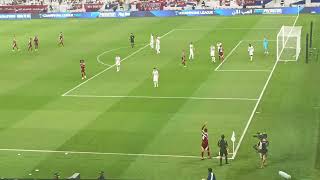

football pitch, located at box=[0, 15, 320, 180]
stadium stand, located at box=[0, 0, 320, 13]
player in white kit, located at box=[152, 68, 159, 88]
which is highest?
stadium stand, located at box=[0, 0, 320, 13]

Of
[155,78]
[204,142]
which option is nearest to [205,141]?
[204,142]

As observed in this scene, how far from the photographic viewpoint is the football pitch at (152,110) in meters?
26.2

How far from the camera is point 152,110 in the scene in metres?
34.4

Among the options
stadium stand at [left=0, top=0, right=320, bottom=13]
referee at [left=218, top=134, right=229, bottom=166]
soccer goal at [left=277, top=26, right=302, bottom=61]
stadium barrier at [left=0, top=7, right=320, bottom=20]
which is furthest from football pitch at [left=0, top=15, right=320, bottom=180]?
stadium stand at [left=0, top=0, right=320, bottom=13]

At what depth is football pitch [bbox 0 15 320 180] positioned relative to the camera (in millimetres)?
26219

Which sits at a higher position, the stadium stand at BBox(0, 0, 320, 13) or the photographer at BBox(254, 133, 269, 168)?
the stadium stand at BBox(0, 0, 320, 13)

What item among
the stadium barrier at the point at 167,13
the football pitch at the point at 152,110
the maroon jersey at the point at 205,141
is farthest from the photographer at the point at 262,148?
the stadium barrier at the point at 167,13

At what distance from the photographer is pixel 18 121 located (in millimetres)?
33312

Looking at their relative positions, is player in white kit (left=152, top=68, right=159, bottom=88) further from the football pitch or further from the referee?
the referee

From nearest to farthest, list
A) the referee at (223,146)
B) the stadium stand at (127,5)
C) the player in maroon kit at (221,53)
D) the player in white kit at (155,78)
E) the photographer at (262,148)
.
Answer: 1. the photographer at (262,148)
2. the referee at (223,146)
3. the player in white kit at (155,78)
4. the player in maroon kit at (221,53)
5. the stadium stand at (127,5)

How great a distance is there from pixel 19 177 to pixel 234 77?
21.2 m

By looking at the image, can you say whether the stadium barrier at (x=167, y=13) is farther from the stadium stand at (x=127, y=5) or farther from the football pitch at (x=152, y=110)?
the football pitch at (x=152, y=110)

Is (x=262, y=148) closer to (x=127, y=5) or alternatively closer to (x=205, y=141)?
(x=205, y=141)

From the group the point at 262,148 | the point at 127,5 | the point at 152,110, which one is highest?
the point at 127,5
